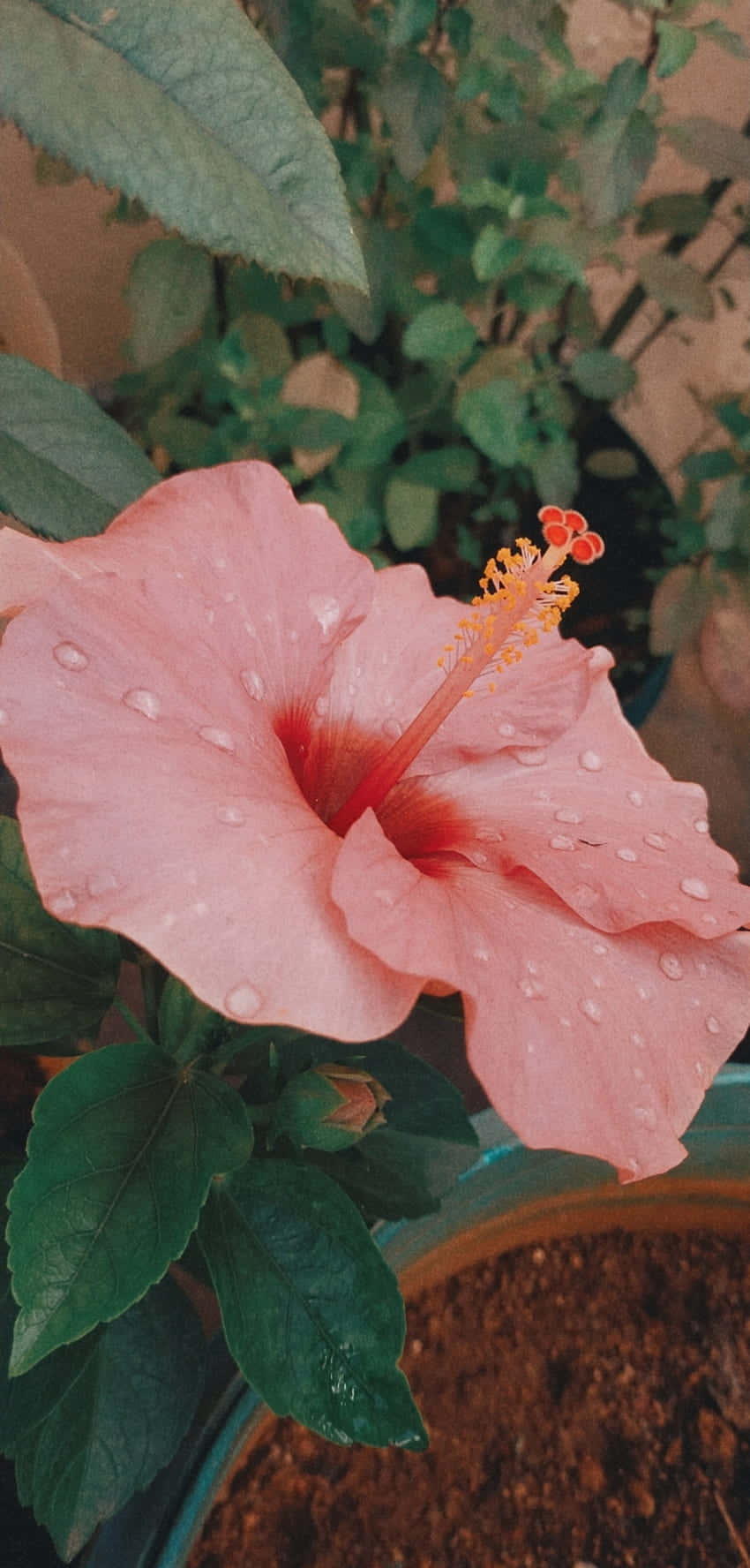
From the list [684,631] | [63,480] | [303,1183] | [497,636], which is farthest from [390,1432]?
[684,631]

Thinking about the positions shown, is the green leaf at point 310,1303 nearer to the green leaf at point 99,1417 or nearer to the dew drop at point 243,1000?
the green leaf at point 99,1417

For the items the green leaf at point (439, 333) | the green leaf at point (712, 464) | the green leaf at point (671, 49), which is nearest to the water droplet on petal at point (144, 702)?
the green leaf at point (439, 333)

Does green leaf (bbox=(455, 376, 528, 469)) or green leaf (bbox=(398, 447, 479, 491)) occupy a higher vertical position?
green leaf (bbox=(455, 376, 528, 469))

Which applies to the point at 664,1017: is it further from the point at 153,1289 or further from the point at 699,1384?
the point at 699,1384

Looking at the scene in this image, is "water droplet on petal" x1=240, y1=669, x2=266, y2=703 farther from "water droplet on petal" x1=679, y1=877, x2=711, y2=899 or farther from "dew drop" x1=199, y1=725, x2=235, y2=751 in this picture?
"water droplet on petal" x1=679, y1=877, x2=711, y2=899

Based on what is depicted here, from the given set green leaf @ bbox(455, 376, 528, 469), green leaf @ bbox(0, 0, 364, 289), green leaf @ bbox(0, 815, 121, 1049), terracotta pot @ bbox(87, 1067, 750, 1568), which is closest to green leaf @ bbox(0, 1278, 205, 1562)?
terracotta pot @ bbox(87, 1067, 750, 1568)

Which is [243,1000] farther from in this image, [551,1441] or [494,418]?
[494,418]
